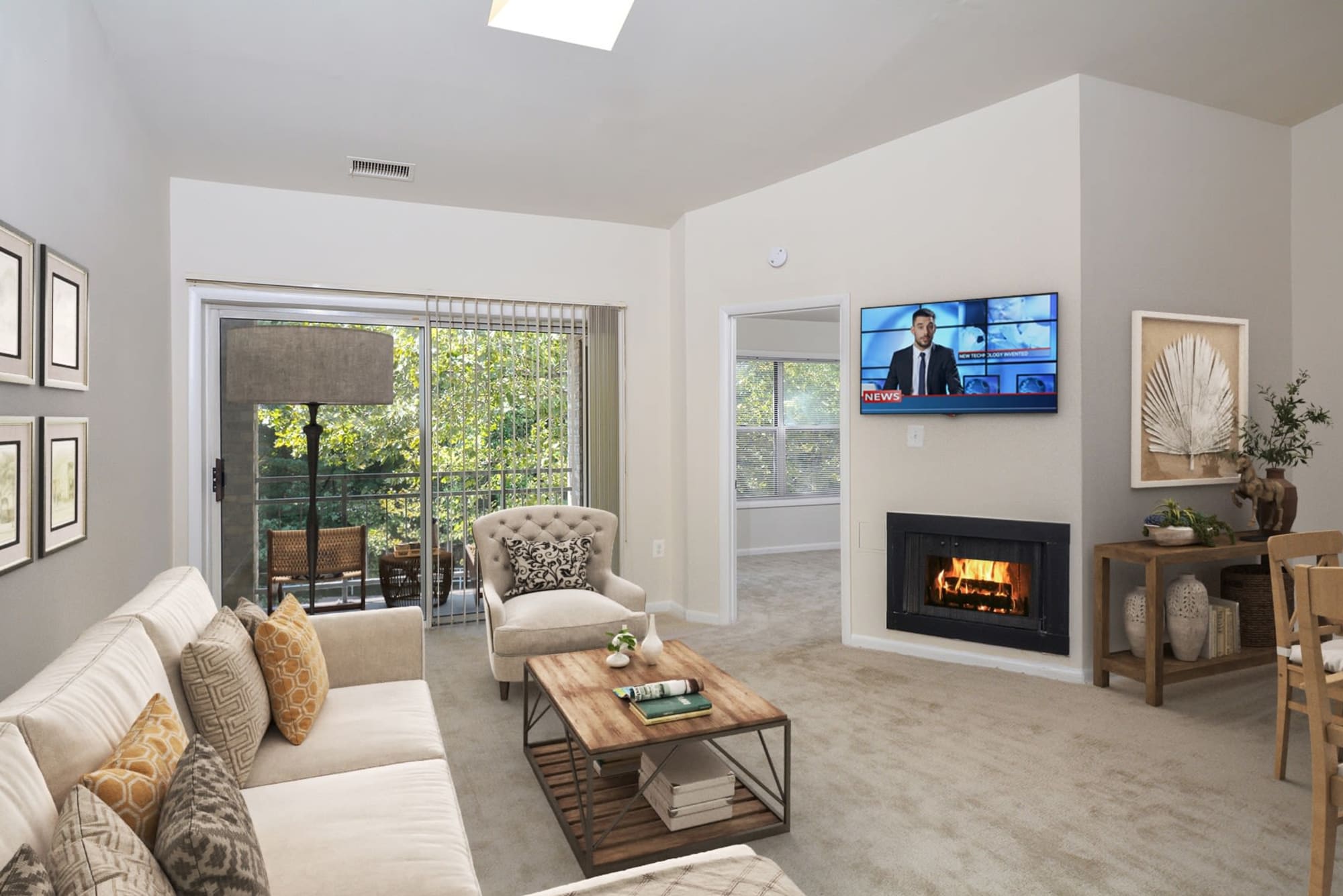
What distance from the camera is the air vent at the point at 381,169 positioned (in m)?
4.33

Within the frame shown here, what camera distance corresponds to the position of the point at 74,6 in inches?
104

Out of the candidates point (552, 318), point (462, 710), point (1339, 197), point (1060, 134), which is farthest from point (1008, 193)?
point (462, 710)

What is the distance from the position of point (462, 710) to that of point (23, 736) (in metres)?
Answer: 2.41

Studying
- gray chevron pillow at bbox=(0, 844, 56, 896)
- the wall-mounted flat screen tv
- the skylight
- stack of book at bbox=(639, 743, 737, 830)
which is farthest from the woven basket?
gray chevron pillow at bbox=(0, 844, 56, 896)

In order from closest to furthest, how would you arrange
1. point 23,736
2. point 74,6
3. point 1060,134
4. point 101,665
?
point 23,736
point 101,665
point 74,6
point 1060,134

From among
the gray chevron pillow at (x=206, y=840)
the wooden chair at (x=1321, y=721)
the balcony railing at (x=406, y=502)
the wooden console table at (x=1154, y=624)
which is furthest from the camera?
the balcony railing at (x=406, y=502)

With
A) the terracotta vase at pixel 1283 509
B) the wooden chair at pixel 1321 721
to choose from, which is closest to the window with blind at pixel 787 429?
the terracotta vase at pixel 1283 509

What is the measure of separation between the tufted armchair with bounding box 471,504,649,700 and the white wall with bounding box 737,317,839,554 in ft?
12.5

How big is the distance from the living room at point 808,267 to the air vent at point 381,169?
9cm

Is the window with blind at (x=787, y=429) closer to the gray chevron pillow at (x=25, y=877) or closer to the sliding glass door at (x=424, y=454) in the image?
the sliding glass door at (x=424, y=454)

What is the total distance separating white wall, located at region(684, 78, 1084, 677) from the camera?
3859 mm

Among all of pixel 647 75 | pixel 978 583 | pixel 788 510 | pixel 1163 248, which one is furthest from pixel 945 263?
pixel 788 510

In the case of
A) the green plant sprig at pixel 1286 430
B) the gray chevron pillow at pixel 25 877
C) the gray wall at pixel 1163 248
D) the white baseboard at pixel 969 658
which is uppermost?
the gray wall at pixel 1163 248

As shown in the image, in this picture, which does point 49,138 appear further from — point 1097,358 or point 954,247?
point 1097,358
